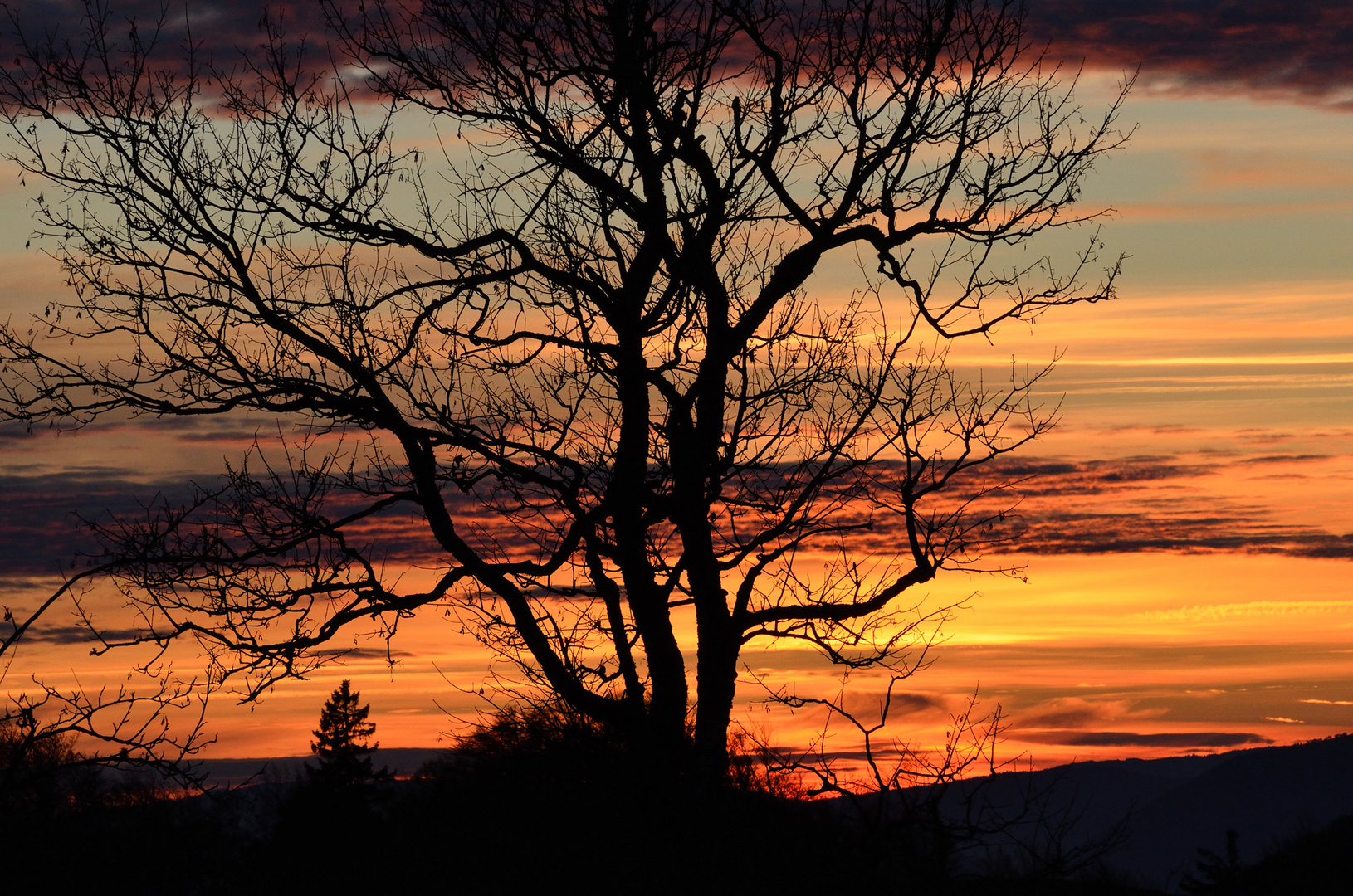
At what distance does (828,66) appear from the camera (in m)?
10.9

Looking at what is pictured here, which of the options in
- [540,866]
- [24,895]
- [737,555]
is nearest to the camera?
[737,555]

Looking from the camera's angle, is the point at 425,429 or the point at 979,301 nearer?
the point at 425,429

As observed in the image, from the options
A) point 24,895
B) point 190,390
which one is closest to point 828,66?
point 190,390

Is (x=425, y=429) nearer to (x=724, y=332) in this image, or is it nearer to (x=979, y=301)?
(x=724, y=332)

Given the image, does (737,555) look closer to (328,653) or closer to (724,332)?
(724,332)

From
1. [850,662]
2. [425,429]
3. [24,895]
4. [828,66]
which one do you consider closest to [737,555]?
[850,662]

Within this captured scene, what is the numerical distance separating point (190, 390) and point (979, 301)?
758cm

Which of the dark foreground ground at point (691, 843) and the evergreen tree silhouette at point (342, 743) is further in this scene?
the evergreen tree silhouette at point (342, 743)

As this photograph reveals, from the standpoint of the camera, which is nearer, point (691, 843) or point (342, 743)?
point (691, 843)

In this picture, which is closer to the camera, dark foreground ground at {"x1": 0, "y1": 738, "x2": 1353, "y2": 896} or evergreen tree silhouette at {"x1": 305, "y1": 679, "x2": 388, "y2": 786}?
dark foreground ground at {"x1": 0, "y1": 738, "x2": 1353, "y2": 896}

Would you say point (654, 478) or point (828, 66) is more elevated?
point (828, 66)

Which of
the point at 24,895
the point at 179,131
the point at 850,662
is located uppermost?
the point at 179,131

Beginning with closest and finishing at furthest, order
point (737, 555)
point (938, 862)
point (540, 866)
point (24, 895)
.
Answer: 1. point (938, 862)
2. point (737, 555)
3. point (540, 866)
4. point (24, 895)

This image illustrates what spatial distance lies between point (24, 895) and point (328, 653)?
16.3m
